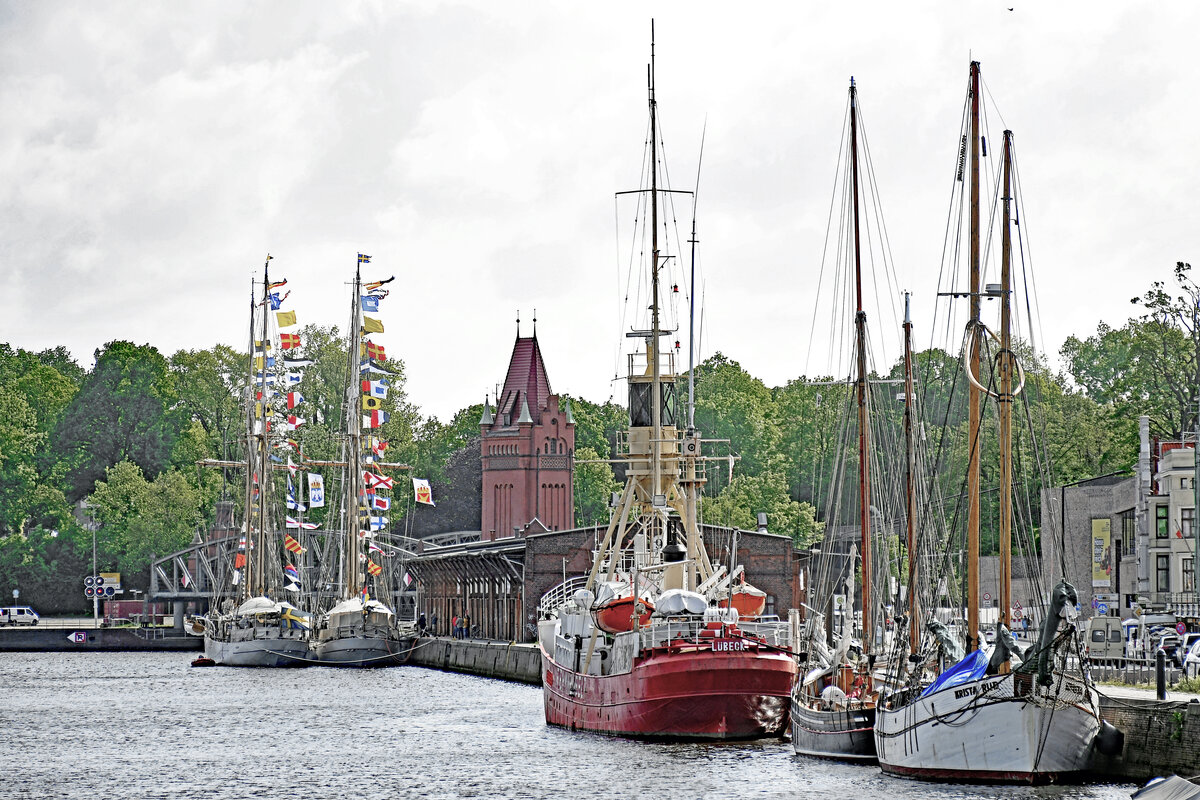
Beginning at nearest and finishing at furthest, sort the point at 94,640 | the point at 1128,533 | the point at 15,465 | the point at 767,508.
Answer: the point at 1128,533 < the point at 94,640 < the point at 767,508 < the point at 15,465

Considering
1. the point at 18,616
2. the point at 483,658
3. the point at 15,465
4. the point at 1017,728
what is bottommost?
the point at 18,616

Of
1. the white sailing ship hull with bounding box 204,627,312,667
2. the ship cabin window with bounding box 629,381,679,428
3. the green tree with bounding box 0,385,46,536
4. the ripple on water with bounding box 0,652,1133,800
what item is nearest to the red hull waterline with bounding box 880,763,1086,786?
the ripple on water with bounding box 0,652,1133,800

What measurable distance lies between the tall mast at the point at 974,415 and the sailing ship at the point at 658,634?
733 cm

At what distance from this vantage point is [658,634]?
44.7m

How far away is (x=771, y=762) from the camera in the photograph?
4069 centimetres

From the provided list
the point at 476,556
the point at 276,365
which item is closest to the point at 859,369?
the point at 476,556

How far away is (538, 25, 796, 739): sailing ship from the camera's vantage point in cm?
4375

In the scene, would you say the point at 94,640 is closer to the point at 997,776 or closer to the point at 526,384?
the point at 526,384

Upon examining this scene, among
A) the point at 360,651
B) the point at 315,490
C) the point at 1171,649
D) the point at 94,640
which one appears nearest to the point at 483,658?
the point at 360,651

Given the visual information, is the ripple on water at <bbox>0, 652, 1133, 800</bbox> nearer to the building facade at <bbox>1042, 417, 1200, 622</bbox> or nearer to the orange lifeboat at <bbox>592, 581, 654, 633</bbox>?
the orange lifeboat at <bbox>592, 581, 654, 633</bbox>

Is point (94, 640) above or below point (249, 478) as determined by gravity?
below

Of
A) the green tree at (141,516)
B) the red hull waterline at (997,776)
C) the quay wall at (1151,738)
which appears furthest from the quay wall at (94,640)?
the quay wall at (1151,738)

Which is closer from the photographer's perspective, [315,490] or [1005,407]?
[1005,407]

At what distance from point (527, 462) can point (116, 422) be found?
3116 centimetres
